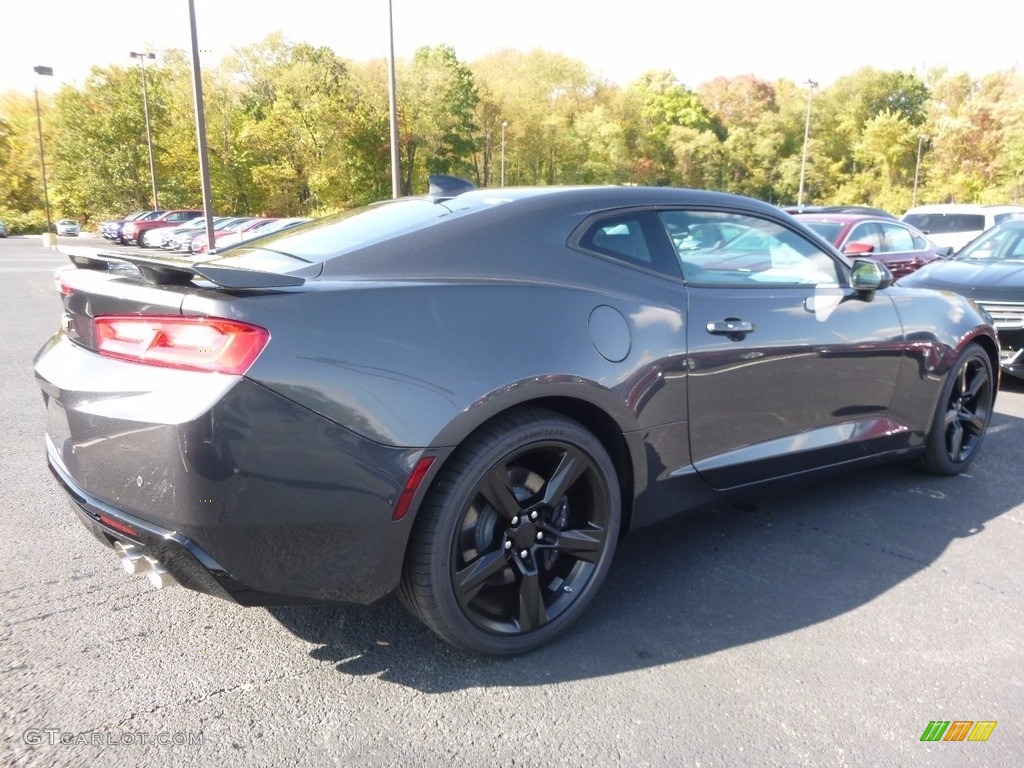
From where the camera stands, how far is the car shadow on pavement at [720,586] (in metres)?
2.55

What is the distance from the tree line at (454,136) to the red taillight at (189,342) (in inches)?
1544

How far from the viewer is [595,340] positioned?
8.69ft

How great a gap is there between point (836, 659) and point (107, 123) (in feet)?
174

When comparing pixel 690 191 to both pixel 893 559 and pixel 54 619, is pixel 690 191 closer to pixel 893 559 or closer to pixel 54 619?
pixel 893 559

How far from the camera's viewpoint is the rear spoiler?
6.88 feet

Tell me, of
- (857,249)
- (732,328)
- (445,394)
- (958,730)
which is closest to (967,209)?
(857,249)

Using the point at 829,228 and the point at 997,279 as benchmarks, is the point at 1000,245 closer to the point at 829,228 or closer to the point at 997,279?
the point at 997,279

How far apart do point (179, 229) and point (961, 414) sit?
33312mm

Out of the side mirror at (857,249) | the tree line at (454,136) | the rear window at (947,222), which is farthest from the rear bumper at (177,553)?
the tree line at (454,136)

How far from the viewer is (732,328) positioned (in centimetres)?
305

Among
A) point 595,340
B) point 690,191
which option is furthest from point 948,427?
point 595,340

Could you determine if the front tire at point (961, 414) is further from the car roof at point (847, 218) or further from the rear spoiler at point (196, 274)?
the car roof at point (847, 218)

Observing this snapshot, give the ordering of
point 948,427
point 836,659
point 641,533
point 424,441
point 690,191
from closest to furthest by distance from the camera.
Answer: point 424,441 → point 836,659 → point 641,533 → point 690,191 → point 948,427

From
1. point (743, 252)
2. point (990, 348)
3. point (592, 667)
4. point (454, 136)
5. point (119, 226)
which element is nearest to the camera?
point (592, 667)
